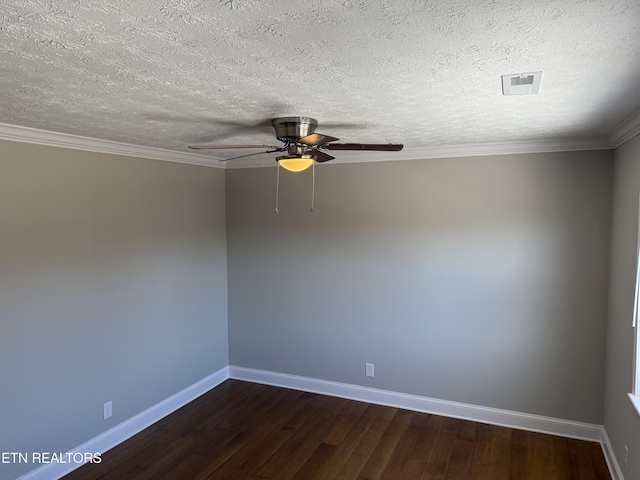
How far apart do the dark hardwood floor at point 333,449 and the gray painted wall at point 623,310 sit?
0.46 meters

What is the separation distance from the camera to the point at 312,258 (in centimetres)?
445

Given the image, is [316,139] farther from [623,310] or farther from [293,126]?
[623,310]

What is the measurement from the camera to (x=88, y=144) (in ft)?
10.6

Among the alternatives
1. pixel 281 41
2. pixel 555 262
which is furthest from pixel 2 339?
pixel 555 262

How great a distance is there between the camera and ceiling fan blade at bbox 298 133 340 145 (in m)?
2.37

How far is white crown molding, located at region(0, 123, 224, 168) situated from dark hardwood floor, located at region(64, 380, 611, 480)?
2.33 metres

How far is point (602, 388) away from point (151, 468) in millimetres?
3504

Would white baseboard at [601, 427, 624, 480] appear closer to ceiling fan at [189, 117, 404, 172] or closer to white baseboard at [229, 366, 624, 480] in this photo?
white baseboard at [229, 366, 624, 480]

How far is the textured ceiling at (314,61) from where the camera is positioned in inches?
46.2

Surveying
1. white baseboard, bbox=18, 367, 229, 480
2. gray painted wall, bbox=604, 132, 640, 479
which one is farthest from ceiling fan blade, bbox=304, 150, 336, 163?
white baseboard, bbox=18, 367, 229, 480

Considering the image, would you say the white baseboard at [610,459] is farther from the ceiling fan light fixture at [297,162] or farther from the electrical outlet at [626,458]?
the ceiling fan light fixture at [297,162]

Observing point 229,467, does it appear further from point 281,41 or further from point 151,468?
point 281,41

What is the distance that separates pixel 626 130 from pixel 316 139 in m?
1.97

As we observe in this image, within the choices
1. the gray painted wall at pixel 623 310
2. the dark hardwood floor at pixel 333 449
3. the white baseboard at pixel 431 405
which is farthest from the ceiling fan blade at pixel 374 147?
the white baseboard at pixel 431 405
